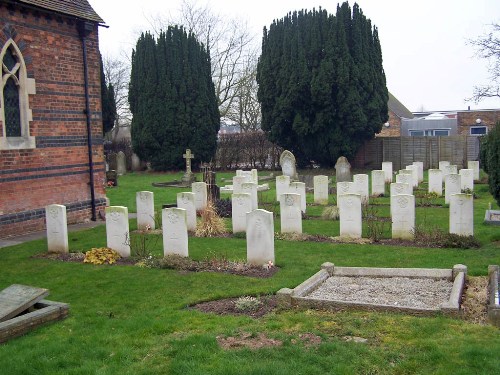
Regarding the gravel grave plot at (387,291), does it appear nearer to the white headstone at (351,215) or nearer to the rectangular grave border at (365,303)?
the rectangular grave border at (365,303)

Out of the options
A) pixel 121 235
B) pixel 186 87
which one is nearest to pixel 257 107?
pixel 186 87

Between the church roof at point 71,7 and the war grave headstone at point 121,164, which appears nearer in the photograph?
the church roof at point 71,7

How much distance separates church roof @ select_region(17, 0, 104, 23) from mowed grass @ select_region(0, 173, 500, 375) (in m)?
6.67

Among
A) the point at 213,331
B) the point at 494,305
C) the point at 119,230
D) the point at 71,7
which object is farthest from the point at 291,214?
the point at 71,7

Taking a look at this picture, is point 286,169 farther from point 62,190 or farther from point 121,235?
point 121,235

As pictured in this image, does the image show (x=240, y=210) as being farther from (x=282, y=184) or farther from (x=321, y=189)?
(x=321, y=189)

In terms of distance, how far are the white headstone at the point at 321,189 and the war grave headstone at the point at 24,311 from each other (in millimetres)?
11374

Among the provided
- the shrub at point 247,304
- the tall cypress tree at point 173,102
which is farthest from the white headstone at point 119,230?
the tall cypress tree at point 173,102

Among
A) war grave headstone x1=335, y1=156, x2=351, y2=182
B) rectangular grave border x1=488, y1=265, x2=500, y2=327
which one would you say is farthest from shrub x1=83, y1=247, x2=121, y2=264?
war grave headstone x1=335, y1=156, x2=351, y2=182

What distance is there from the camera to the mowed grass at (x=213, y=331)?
5344mm

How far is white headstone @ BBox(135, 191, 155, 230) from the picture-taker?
13523 mm

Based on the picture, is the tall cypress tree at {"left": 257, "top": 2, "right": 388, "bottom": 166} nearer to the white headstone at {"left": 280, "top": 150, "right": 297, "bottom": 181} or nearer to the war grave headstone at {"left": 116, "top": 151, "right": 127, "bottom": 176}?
the white headstone at {"left": 280, "top": 150, "right": 297, "bottom": 181}

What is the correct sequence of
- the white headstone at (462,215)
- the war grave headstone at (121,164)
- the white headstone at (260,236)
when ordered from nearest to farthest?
1. the white headstone at (260,236)
2. the white headstone at (462,215)
3. the war grave headstone at (121,164)

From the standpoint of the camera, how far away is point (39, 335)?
6.54 metres
